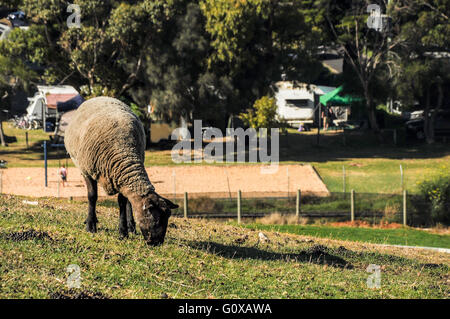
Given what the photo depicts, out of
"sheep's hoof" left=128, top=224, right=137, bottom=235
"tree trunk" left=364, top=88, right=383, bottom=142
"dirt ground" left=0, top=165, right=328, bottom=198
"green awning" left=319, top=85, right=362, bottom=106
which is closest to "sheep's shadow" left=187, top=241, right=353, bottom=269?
"sheep's hoof" left=128, top=224, right=137, bottom=235

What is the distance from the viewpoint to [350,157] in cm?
→ 4522

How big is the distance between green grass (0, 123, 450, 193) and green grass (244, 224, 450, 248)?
7308 millimetres

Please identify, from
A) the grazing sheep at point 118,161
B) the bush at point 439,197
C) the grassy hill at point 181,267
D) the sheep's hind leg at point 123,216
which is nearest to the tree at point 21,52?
the bush at point 439,197

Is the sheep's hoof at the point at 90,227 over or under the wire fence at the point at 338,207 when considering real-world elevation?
over

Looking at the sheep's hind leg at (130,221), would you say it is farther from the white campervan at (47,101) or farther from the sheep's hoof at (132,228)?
the white campervan at (47,101)

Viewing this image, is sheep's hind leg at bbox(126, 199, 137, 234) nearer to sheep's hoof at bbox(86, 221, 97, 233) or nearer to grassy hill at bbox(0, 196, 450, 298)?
Answer: grassy hill at bbox(0, 196, 450, 298)

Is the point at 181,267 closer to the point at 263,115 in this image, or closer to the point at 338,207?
the point at 338,207

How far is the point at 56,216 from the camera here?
14625mm

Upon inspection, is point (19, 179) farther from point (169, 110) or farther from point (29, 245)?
point (29, 245)

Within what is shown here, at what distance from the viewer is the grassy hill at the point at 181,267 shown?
29.0 ft

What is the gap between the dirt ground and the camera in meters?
32.2

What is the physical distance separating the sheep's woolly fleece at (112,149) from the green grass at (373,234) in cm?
1130

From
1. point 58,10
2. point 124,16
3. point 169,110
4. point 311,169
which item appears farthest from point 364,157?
point 58,10

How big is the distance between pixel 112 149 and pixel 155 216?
186cm
